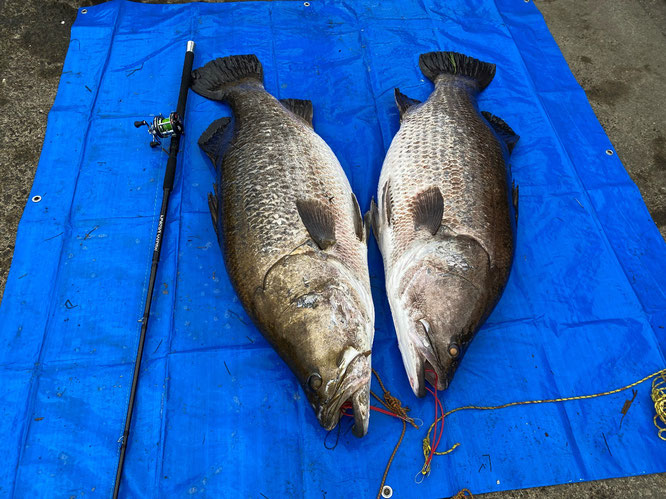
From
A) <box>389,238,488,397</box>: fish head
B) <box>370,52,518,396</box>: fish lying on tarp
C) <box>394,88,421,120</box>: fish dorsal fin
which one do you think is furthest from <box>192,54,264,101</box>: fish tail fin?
<box>389,238,488,397</box>: fish head

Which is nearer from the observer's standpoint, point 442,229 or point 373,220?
point 442,229

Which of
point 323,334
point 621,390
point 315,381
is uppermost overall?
point 323,334

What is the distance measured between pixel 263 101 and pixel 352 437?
2960 millimetres

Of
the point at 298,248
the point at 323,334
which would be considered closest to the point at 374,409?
the point at 323,334

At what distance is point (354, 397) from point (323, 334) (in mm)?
454

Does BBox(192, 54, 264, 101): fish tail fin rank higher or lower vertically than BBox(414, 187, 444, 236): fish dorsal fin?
higher

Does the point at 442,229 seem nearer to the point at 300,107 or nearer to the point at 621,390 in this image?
the point at 621,390

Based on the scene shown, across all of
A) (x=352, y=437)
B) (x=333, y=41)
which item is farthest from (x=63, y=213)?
(x=333, y=41)

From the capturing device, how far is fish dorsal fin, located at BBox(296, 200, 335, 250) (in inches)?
117

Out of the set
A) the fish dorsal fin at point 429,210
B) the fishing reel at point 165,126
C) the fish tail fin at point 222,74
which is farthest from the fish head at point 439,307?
the fish tail fin at point 222,74

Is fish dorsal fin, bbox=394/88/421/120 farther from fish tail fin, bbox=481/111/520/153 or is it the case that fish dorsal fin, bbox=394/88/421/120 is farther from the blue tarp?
fish tail fin, bbox=481/111/520/153

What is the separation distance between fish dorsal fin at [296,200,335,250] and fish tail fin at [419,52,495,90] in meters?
2.40

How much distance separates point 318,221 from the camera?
3047 millimetres

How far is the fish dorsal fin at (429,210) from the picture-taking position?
3090 millimetres
